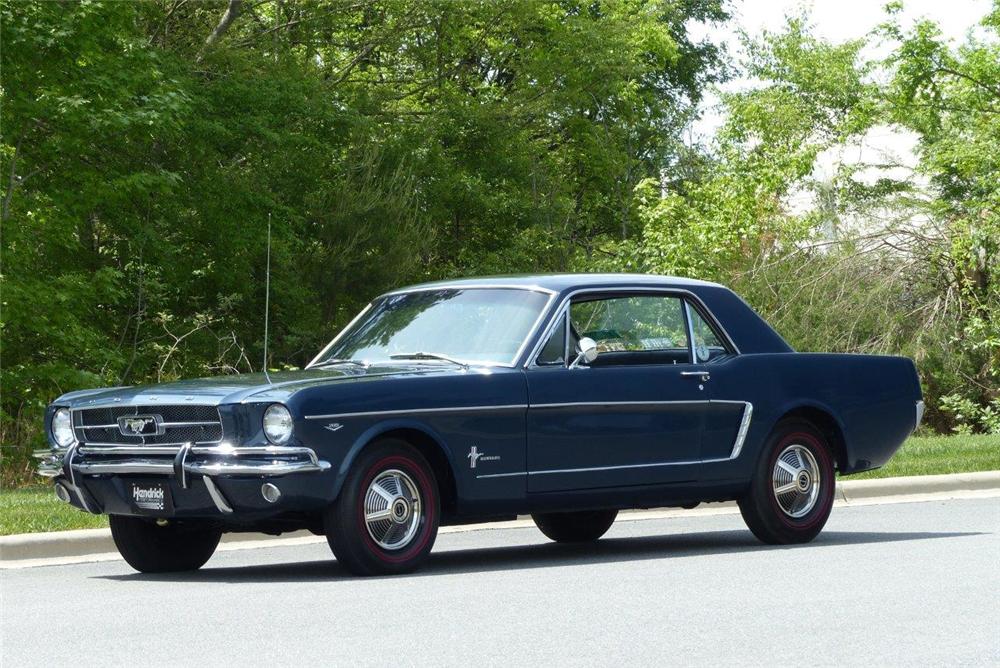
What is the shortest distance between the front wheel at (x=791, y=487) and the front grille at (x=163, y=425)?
3.66 metres

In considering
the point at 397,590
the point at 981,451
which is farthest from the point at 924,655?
the point at 981,451

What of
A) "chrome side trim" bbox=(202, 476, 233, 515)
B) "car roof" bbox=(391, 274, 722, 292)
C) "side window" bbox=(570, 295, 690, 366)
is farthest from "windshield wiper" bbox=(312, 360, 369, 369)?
"chrome side trim" bbox=(202, 476, 233, 515)

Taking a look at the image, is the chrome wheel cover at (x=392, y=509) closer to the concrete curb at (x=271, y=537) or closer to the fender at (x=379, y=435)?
the fender at (x=379, y=435)

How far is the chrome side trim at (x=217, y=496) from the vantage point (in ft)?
28.7

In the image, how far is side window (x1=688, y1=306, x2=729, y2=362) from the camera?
10758 mm

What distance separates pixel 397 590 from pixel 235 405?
4.25 feet

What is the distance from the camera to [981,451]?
19.1 meters

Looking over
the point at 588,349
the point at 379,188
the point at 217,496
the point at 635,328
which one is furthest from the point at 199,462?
the point at 379,188

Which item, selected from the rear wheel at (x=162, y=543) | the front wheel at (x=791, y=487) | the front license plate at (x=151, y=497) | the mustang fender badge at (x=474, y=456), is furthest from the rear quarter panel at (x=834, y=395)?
the front license plate at (x=151, y=497)

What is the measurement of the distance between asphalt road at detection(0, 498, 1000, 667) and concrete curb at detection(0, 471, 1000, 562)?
511 mm

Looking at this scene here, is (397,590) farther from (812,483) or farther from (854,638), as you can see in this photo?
(812,483)

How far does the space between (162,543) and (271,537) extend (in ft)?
8.24

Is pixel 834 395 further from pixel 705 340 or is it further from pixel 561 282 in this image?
pixel 561 282

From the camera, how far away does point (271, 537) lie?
494 inches
